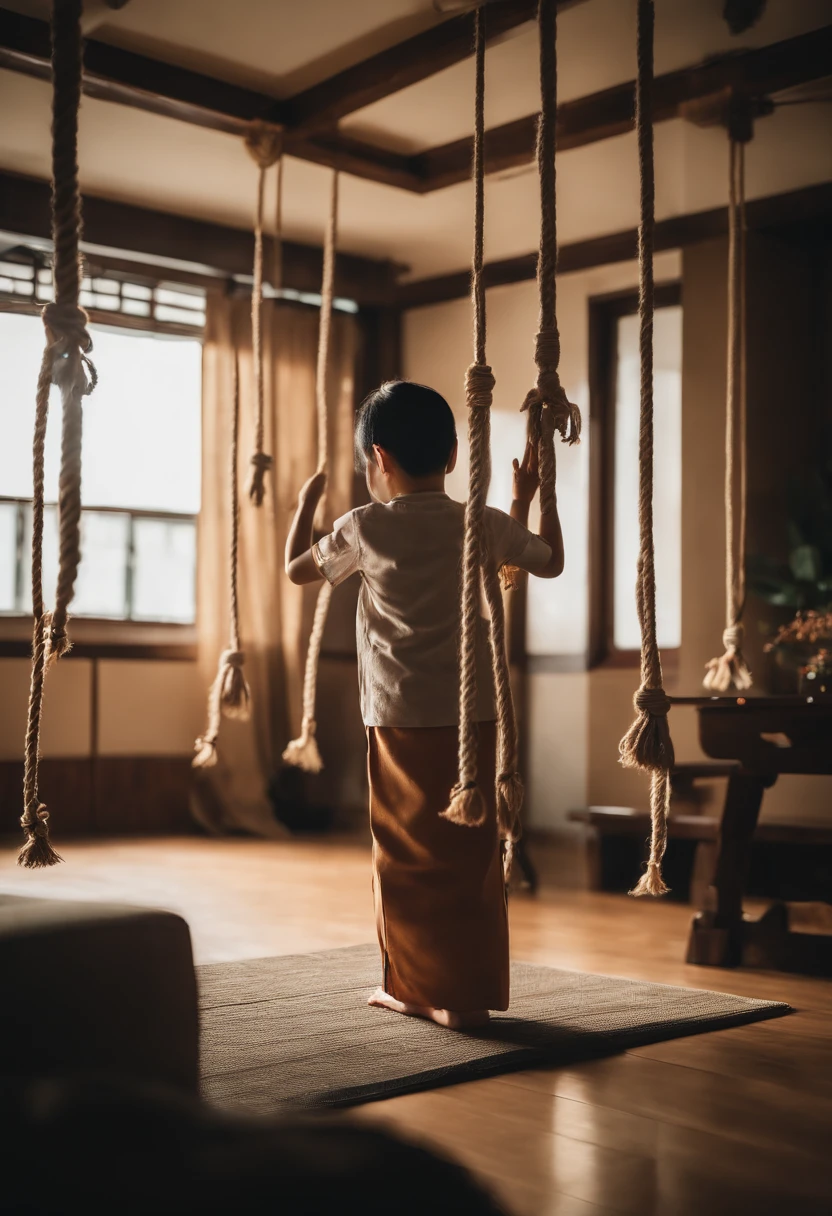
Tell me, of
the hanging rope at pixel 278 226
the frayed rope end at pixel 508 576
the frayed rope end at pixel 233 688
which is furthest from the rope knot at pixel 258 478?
the frayed rope end at pixel 508 576

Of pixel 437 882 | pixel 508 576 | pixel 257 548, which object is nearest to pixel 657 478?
pixel 257 548

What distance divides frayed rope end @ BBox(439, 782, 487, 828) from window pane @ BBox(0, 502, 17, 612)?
3.79 metres

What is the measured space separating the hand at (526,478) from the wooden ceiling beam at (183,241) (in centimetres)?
332

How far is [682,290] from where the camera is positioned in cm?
462

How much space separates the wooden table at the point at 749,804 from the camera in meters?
2.72

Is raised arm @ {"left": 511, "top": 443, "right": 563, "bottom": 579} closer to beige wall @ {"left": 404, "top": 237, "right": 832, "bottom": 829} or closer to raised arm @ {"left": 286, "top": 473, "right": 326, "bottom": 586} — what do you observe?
raised arm @ {"left": 286, "top": 473, "right": 326, "bottom": 586}

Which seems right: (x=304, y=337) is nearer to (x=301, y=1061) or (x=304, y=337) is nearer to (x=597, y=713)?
(x=597, y=713)

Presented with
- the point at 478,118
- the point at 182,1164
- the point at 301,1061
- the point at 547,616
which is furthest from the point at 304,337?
the point at 182,1164

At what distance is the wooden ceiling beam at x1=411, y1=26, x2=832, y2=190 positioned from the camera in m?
3.12

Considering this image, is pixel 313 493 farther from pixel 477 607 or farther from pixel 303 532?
pixel 477 607

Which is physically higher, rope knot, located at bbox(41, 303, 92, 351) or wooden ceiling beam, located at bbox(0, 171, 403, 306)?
wooden ceiling beam, located at bbox(0, 171, 403, 306)

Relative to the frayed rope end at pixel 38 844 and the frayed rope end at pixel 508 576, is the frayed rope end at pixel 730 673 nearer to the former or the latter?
the frayed rope end at pixel 508 576

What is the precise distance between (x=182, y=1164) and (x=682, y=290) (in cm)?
437

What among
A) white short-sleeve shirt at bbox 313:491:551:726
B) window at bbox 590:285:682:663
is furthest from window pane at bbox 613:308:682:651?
white short-sleeve shirt at bbox 313:491:551:726
